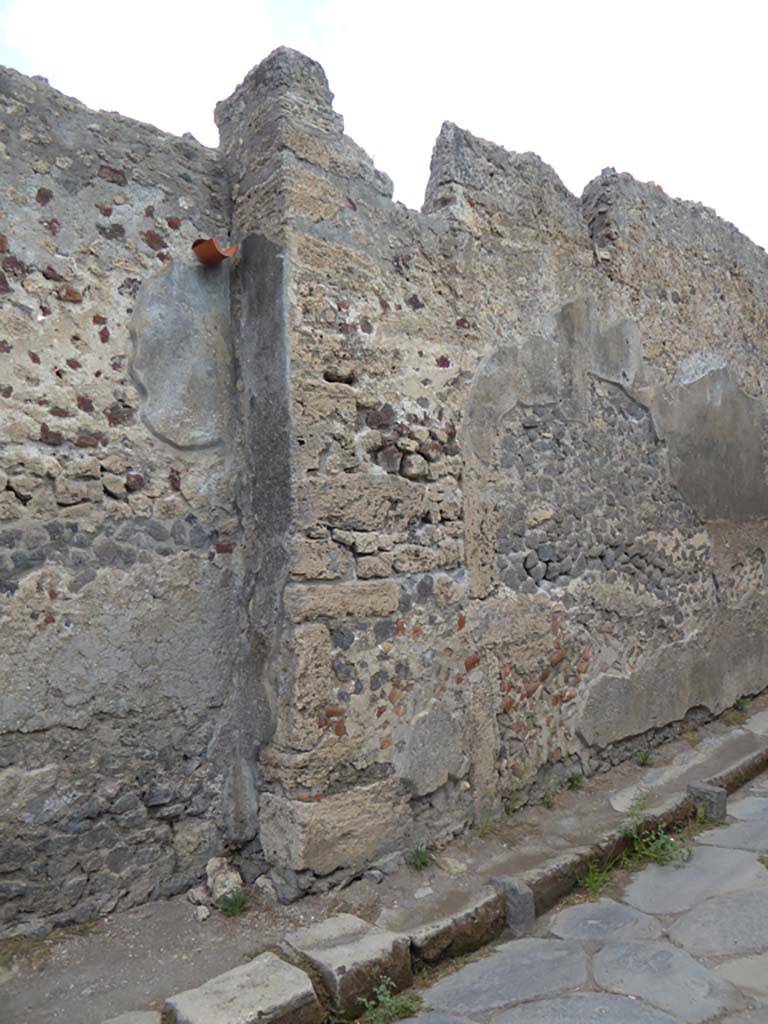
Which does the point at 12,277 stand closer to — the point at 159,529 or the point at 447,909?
the point at 159,529

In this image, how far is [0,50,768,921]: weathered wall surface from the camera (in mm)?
2443

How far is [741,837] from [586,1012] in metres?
1.42

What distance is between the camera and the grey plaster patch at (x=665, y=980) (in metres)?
2.17

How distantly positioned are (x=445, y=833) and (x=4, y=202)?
2445 millimetres

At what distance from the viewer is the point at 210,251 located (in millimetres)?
2754

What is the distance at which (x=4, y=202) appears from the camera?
241 centimetres

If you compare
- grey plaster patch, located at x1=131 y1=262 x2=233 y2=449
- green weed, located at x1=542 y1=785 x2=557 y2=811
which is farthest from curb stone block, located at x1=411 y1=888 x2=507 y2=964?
grey plaster patch, located at x1=131 y1=262 x2=233 y2=449

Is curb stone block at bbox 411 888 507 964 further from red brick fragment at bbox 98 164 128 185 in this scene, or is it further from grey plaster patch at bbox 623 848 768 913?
red brick fragment at bbox 98 164 128 185

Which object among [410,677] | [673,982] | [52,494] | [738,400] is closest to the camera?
[673,982]

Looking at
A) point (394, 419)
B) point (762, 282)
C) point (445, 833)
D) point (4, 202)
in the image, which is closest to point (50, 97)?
point (4, 202)

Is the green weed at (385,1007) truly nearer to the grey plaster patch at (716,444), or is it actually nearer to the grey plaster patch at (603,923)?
the grey plaster patch at (603,923)

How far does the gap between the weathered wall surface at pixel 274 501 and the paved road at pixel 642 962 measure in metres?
0.54

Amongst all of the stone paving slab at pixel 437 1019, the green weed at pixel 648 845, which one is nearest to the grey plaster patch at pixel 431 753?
the green weed at pixel 648 845

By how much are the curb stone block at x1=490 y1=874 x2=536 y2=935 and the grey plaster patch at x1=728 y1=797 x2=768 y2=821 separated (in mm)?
1287
